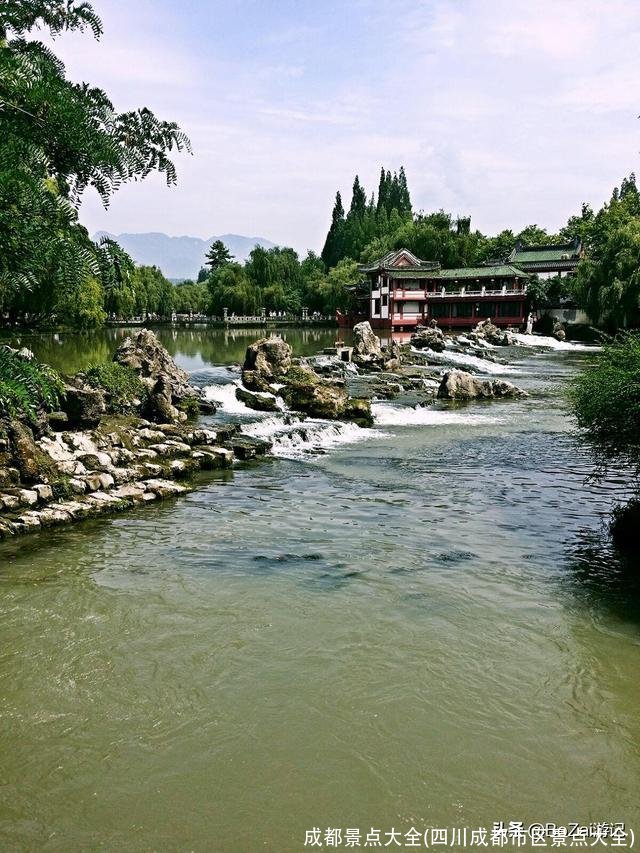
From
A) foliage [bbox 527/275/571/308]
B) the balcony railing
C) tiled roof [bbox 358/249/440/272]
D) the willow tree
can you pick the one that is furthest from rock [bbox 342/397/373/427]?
tiled roof [bbox 358/249/440/272]

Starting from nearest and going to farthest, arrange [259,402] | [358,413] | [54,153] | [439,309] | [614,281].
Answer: [54,153], [358,413], [259,402], [614,281], [439,309]

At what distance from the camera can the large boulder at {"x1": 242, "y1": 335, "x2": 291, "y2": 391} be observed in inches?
1137

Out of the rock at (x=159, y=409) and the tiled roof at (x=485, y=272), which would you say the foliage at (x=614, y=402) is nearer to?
the rock at (x=159, y=409)

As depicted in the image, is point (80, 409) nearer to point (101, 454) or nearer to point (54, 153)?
point (101, 454)

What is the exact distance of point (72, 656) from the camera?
855 cm

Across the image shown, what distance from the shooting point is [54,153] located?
449 centimetres

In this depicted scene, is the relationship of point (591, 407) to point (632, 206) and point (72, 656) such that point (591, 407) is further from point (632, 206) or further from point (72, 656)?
point (632, 206)

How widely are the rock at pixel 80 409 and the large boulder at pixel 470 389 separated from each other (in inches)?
729

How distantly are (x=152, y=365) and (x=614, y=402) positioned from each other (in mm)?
18234

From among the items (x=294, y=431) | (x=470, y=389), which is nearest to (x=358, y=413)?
(x=294, y=431)

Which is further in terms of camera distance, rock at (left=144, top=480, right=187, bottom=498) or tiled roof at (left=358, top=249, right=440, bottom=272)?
tiled roof at (left=358, top=249, right=440, bottom=272)

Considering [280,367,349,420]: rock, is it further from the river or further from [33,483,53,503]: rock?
[33,483,53,503]: rock

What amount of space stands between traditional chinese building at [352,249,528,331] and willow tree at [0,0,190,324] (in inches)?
2773

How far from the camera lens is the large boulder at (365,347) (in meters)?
41.1
